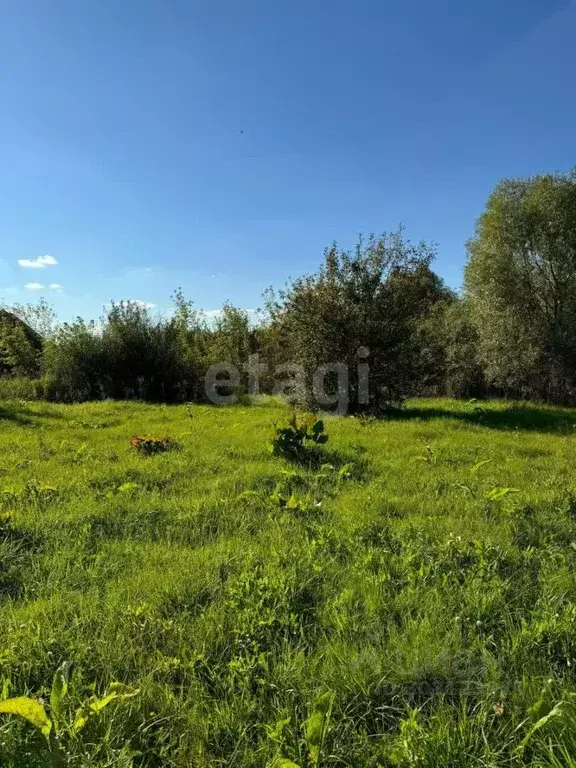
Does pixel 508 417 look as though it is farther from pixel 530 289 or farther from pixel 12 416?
pixel 12 416

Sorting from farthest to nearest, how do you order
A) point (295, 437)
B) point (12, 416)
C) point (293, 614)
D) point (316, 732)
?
point (12, 416) < point (295, 437) < point (293, 614) < point (316, 732)

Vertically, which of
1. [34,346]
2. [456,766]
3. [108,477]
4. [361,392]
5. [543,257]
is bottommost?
[456,766]

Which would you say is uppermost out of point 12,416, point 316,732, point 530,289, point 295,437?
point 530,289

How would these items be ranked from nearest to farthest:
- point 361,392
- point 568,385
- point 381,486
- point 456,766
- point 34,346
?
point 456,766, point 381,486, point 361,392, point 568,385, point 34,346

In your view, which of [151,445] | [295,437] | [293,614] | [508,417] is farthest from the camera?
[508,417]

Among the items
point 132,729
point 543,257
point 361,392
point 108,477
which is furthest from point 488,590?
point 543,257

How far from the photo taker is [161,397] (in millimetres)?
18344

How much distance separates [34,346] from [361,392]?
16894 millimetres

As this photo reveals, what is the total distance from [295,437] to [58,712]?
481cm

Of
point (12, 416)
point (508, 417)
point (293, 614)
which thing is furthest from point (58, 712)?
point (508, 417)

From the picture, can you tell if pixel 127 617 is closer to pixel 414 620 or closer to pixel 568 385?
pixel 414 620

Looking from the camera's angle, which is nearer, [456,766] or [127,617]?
[456,766]

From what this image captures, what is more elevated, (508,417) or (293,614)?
(508,417)

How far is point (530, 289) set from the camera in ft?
58.8
